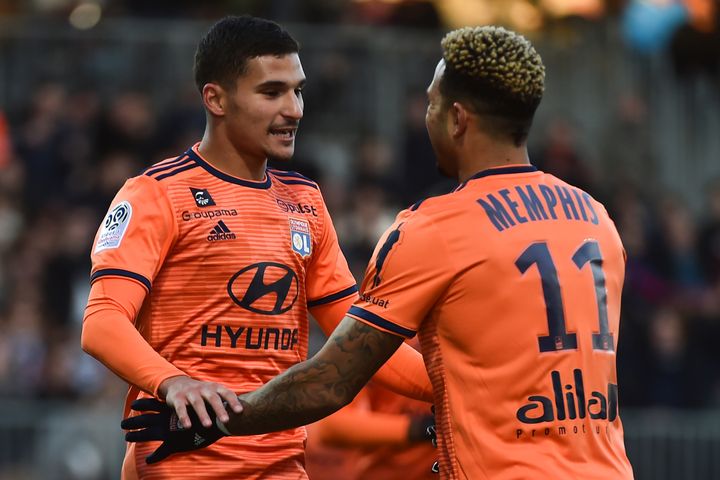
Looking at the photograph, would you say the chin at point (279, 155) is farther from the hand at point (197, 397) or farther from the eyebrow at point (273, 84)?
the hand at point (197, 397)

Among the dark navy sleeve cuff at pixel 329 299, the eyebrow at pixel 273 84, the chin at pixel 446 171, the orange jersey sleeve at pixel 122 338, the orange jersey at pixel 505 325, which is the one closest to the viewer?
the orange jersey at pixel 505 325

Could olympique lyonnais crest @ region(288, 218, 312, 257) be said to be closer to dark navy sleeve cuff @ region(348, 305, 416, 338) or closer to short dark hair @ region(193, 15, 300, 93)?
short dark hair @ region(193, 15, 300, 93)

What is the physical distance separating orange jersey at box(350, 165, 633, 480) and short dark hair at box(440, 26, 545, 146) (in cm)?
27

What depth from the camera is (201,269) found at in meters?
5.82

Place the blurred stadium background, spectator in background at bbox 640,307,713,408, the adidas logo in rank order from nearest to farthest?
1. the adidas logo
2. the blurred stadium background
3. spectator in background at bbox 640,307,713,408

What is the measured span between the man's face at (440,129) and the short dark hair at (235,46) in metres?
0.95

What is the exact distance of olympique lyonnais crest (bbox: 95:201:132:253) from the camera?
5.68m

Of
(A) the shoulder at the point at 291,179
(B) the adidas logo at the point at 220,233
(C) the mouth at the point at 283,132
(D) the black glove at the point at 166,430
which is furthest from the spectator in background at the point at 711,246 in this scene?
(D) the black glove at the point at 166,430

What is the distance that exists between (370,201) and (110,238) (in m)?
8.02

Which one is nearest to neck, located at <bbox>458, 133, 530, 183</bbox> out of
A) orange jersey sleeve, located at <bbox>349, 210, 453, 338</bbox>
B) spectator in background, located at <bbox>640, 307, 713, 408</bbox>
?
orange jersey sleeve, located at <bbox>349, 210, 453, 338</bbox>

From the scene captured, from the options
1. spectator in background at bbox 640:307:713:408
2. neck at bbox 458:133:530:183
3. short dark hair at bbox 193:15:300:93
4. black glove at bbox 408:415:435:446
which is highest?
short dark hair at bbox 193:15:300:93

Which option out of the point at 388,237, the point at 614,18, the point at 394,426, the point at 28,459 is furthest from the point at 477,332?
the point at 614,18

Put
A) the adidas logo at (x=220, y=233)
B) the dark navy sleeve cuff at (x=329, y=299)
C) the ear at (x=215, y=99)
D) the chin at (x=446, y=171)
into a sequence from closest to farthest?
the chin at (x=446, y=171) → the adidas logo at (x=220, y=233) → the ear at (x=215, y=99) → the dark navy sleeve cuff at (x=329, y=299)

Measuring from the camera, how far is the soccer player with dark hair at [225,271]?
5.58 meters
